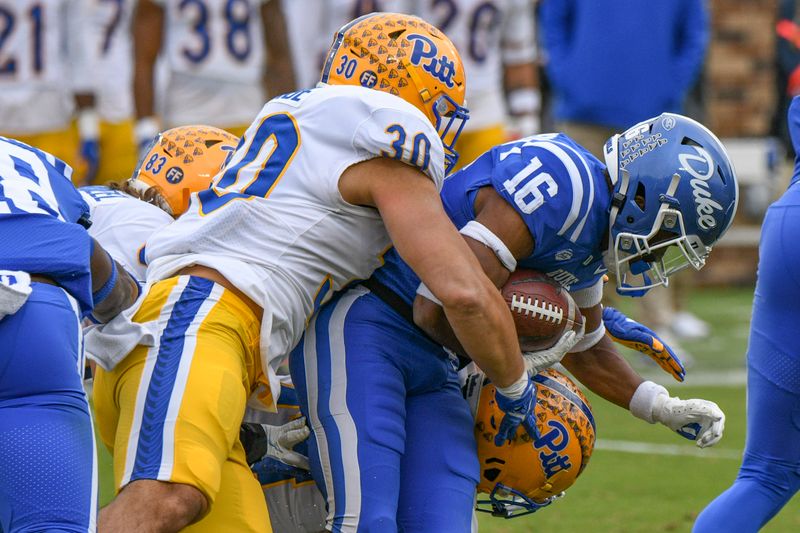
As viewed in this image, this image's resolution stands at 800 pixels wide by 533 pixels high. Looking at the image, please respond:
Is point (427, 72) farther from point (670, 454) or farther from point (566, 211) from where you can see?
point (670, 454)

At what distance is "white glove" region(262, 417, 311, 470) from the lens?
4074 mm

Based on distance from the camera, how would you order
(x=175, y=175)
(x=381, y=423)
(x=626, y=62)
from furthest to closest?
(x=626, y=62), (x=175, y=175), (x=381, y=423)

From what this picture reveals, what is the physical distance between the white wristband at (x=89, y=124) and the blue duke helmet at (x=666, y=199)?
5544 mm

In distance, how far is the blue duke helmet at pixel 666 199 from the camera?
389 cm

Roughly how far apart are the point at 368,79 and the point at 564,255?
73cm

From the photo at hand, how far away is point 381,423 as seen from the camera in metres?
3.85

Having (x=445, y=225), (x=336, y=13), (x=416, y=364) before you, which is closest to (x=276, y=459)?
(x=416, y=364)

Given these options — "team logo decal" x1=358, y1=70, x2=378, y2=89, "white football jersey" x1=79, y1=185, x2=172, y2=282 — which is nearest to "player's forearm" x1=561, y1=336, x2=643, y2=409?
"team logo decal" x1=358, y1=70, x2=378, y2=89

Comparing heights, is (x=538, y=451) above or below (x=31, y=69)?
above

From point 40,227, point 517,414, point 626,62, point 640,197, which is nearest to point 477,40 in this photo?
point 626,62

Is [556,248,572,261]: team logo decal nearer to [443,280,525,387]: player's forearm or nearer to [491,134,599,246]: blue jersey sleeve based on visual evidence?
[491,134,599,246]: blue jersey sleeve

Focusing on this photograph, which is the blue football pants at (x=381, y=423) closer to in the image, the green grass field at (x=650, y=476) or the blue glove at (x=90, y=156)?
the green grass field at (x=650, y=476)

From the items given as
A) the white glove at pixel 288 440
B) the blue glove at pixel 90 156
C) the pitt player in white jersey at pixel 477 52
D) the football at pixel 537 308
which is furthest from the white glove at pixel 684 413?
the blue glove at pixel 90 156

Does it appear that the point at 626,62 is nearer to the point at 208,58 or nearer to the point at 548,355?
the point at 208,58
